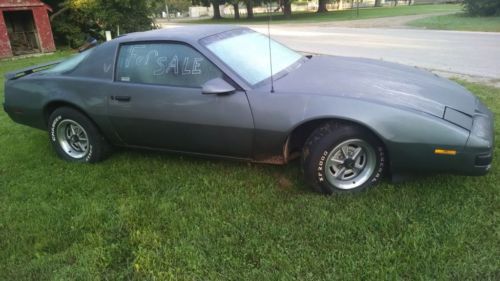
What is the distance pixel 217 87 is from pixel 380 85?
4.40ft

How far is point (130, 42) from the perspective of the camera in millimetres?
3977

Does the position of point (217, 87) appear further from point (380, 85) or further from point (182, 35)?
point (380, 85)

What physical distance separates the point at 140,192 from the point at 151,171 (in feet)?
1.35

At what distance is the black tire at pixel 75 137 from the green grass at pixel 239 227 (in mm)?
295

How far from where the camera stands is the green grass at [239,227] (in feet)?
8.62

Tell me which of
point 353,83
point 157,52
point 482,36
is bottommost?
point 482,36

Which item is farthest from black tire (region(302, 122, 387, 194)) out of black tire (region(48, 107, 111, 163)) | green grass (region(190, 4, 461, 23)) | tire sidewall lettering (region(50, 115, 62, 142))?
green grass (region(190, 4, 461, 23))

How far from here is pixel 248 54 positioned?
3873 mm

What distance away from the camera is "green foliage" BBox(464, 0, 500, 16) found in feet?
76.5

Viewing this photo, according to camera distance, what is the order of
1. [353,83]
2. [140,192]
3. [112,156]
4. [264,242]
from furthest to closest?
1. [112,156]
2. [140,192]
3. [353,83]
4. [264,242]

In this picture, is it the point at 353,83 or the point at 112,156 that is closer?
the point at 353,83

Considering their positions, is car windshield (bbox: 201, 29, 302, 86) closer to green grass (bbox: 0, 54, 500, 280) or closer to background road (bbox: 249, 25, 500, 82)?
green grass (bbox: 0, 54, 500, 280)

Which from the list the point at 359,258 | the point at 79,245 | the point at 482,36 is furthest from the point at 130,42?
the point at 482,36

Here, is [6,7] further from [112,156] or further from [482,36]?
[482,36]
